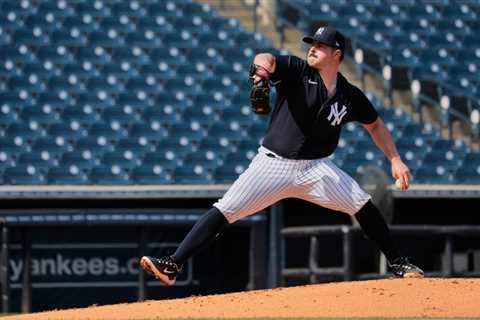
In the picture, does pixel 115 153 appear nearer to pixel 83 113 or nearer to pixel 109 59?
pixel 83 113

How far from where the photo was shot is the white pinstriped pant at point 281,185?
6719 millimetres

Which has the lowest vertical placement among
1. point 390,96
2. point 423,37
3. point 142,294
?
point 142,294

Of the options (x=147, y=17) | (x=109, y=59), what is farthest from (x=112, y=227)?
(x=147, y=17)

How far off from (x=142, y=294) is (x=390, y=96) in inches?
206

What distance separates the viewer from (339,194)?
691cm

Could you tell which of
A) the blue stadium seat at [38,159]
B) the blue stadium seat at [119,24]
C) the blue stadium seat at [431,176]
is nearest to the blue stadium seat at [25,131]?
the blue stadium seat at [38,159]

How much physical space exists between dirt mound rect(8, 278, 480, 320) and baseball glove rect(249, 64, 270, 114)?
3.83ft

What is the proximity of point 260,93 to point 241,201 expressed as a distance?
822 millimetres

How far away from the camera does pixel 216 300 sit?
7059 millimetres

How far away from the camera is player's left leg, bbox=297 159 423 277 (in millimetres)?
6828

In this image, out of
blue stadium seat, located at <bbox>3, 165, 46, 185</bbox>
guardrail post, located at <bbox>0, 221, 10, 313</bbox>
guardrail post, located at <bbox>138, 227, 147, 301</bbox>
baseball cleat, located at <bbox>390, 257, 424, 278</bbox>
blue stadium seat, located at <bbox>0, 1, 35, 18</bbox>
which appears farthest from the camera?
blue stadium seat, located at <bbox>0, 1, 35, 18</bbox>

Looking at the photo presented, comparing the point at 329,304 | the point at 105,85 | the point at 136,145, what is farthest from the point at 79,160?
the point at 329,304

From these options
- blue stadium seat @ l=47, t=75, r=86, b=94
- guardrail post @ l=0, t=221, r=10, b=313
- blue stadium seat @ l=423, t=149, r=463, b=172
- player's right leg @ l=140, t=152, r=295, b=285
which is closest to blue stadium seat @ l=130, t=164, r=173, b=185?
blue stadium seat @ l=47, t=75, r=86, b=94

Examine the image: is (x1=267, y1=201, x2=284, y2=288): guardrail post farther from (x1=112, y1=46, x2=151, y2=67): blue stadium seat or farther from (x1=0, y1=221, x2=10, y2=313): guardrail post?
(x1=112, y1=46, x2=151, y2=67): blue stadium seat
